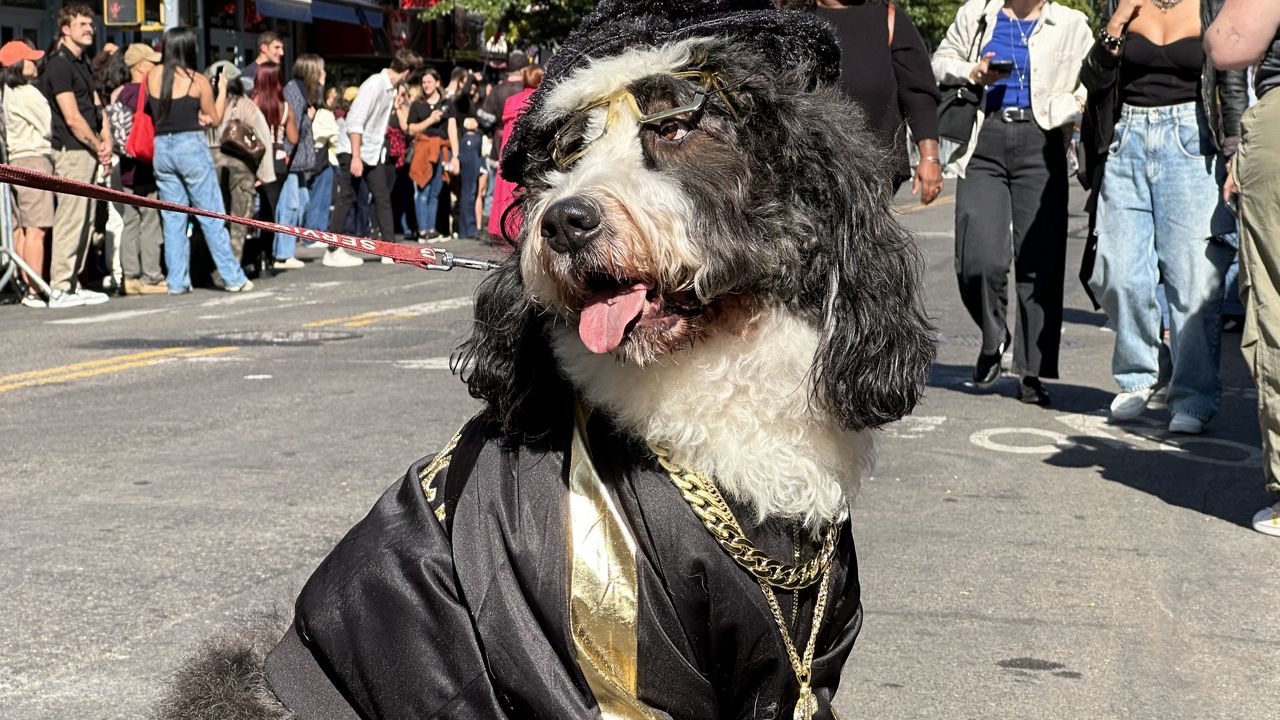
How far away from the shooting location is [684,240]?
2.44 meters

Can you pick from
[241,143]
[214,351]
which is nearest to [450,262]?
[214,351]

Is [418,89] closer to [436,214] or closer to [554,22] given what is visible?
[436,214]

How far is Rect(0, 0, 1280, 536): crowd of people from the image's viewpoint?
17.4ft

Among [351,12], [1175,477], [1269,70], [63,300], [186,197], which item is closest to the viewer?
[1269,70]

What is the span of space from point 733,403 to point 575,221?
1.53 feet

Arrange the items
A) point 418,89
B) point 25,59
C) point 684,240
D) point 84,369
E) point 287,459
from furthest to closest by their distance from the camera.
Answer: point 418,89
point 25,59
point 84,369
point 287,459
point 684,240

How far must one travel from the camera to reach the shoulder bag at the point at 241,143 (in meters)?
13.2

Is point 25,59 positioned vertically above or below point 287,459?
above

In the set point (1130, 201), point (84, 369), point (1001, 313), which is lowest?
point (84, 369)

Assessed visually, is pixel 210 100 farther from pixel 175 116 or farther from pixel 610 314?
pixel 610 314

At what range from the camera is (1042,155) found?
7.48m

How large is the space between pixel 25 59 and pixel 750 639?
413 inches

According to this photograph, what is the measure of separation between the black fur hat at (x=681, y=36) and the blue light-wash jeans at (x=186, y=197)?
9.94 m

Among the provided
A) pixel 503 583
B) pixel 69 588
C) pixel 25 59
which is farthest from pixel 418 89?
pixel 503 583
